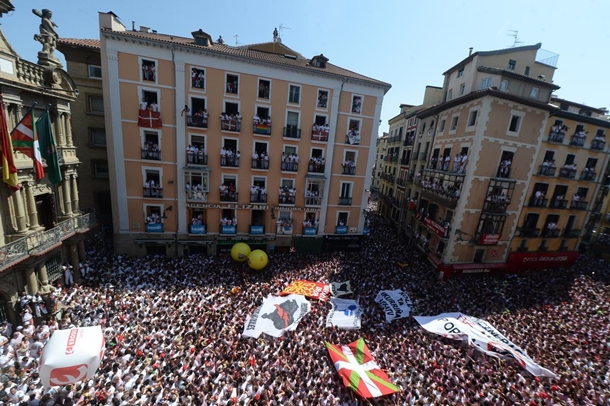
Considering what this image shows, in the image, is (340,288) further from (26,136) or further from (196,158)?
(26,136)

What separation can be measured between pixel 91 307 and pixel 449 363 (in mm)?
22181

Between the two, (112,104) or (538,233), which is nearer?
(112,104)

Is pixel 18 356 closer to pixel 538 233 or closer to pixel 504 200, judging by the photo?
pixel 504 200

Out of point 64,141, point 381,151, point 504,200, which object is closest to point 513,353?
point 504,200

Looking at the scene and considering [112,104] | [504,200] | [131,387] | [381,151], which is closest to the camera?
[131,387]

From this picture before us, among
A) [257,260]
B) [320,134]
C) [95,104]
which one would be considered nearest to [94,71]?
[95,104]

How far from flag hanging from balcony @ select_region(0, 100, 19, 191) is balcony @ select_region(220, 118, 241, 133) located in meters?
13.5

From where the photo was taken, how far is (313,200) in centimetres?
2764

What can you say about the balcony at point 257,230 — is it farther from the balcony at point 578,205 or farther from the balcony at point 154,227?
the balcony at point 578,205

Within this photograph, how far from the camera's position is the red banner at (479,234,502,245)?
83.8 feet

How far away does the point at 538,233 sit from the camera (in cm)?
2777

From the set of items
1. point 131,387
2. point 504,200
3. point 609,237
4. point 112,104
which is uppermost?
point 112,104

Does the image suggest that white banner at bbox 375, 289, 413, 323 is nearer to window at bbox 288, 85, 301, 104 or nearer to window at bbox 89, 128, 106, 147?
window at bbox 288, 85, 301, 104

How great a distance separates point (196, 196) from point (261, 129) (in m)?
8.91
